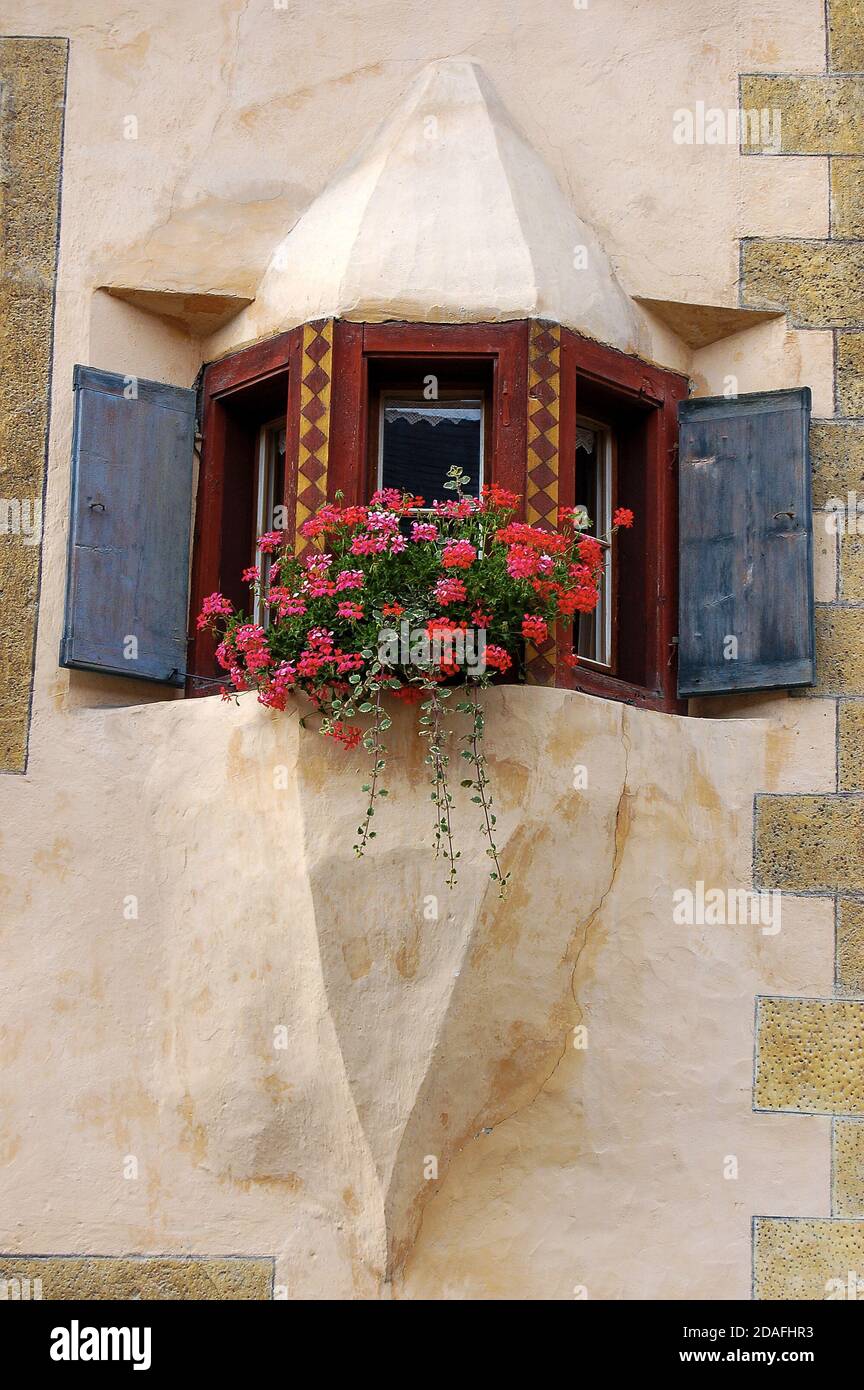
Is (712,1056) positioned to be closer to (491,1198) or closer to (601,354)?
(491,1198)

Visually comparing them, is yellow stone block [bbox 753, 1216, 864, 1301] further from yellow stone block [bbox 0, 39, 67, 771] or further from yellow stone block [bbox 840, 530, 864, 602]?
yellow stone block [bbox 0, 39, 67, 771]

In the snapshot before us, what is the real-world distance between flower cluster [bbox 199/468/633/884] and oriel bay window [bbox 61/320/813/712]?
296 mm

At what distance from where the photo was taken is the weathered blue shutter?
8836 mm

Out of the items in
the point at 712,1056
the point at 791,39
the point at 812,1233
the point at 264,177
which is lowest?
the point at 812,1233

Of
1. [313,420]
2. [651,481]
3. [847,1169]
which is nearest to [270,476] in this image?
[313,420]

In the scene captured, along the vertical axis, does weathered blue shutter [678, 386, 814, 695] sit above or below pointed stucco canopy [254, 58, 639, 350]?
below

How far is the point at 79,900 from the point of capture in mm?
8562

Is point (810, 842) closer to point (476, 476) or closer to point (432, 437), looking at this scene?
point (476, 476)

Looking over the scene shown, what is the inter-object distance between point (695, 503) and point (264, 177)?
82.7 inches

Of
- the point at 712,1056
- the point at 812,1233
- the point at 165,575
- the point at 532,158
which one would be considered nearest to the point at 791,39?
the point at 532,158

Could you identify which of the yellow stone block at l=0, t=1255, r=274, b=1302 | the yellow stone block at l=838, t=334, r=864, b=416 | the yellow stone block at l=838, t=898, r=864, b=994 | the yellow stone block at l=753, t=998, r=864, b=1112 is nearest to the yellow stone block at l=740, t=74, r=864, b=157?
the yellow stone block at l=838, t=334, r=864, b=416

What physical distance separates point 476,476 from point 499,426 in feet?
1.23

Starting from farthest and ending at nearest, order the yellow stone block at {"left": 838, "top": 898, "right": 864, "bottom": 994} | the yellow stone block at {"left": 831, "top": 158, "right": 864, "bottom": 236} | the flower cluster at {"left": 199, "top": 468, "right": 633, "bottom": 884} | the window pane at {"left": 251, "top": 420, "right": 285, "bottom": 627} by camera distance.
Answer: the window pane at {"left": 251, "top": 420, "right": 285, "bottom": 627}, the yellow stone block at {"left": 831, "top": 158, "right": 864, "bottom": 236}, the yellow stone block at {"left": 838, "top": 898, "right": 864, "bottom": 994}, the flower cluster at {"left": 199, "top": 468, "right": 633, "bottom": 884}

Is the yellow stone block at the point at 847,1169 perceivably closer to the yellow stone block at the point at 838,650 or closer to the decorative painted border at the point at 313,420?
the yellow stone block at the point at 838,650
